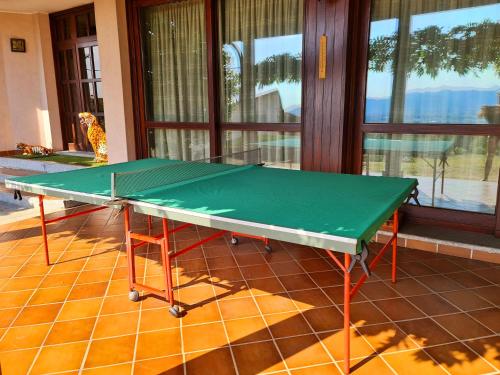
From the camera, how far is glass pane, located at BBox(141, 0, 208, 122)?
600cm

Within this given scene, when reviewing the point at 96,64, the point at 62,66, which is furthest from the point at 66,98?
the point at 96,64

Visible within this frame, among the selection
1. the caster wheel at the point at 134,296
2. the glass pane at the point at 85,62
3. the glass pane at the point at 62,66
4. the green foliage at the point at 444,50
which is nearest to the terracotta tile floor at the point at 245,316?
the caster wheel at the point at 134,296

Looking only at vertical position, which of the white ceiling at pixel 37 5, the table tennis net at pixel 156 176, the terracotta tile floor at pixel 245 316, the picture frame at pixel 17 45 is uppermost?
the white ceiling at pixel 37 5

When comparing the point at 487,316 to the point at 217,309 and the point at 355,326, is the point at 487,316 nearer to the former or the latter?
the point at 355,326

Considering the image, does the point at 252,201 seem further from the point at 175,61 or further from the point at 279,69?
the point at 175,61

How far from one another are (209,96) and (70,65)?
15.9 feet

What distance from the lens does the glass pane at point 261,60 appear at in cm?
516

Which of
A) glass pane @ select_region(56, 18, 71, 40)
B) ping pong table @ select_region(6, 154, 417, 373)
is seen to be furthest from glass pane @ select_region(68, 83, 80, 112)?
ping pong table @ select_region(6, 154, 417, 373)

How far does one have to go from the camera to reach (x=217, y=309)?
3.09 metres

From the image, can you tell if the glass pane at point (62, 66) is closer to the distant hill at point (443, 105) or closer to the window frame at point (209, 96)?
the window frame at point (209, 96)

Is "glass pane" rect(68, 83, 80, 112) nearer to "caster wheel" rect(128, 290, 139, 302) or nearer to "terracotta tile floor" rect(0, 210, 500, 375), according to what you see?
"terracotta tile floor" rect(0, 210, 500, 375)

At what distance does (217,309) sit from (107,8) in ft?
17.9

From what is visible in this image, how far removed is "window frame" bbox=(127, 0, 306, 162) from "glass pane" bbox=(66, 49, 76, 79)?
10.3 ft

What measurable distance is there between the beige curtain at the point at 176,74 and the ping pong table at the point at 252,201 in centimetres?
235
